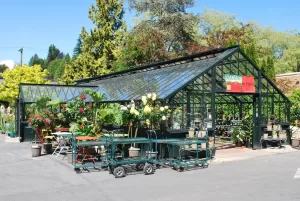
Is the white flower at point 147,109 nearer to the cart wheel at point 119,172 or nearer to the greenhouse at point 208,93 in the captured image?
the greenhouse at point 208,93

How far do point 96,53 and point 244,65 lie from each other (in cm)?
2628

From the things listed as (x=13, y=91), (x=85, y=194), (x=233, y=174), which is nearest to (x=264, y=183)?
(x=233, y=174)

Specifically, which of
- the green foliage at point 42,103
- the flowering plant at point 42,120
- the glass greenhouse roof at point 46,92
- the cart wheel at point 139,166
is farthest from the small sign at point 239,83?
the green foliage at point 42,103

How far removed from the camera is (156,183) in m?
8.43

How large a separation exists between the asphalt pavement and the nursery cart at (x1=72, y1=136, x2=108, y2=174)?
0.90 feet

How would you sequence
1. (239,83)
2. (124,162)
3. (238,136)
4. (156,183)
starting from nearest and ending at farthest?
(156,183) → (124,162) → (239,83) → (238,136)

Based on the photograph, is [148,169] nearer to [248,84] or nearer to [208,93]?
[208,93]

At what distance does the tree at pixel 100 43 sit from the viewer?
36.9 m

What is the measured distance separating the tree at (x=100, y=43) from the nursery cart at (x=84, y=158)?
2565 centimetres

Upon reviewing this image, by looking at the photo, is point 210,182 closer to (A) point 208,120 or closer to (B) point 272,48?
(A) point 208,120

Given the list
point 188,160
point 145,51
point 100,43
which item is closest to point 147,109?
point 188,160

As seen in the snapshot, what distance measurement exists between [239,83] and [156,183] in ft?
25.0

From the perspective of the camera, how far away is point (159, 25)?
36.7 metres

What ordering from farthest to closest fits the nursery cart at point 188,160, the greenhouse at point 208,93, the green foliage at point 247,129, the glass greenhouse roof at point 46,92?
the glass greenhouse roof at point 46,92 < the green foliage at point 247,129 < the greenhouse at point 208,93 < the nursery cart at point 188,160
